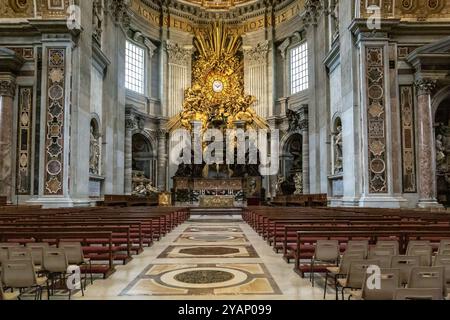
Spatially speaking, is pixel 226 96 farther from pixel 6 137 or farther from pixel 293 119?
pixel 6 137

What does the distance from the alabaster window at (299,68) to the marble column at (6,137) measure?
15.3m

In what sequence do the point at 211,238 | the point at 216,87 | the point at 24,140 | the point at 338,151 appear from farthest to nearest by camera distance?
1. the point at 216,87
2. the point at 338,151
3. the point at 24,140
4. the point at 211,238

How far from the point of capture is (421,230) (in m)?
5.69

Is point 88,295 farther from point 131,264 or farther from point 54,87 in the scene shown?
point 54,87

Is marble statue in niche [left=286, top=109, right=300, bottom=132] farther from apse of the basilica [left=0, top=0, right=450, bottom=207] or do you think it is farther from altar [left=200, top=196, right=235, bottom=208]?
altar [left=200, top=196, right=235, bottom=208]

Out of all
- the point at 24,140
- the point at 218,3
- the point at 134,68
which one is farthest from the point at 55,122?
the point at 218,3

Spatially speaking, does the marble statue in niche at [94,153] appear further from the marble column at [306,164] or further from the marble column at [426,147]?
the marble column at [426,147]

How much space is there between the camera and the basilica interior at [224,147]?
4.96 metres

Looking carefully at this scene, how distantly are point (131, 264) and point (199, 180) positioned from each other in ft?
62.2

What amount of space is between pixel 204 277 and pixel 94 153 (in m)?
13.0

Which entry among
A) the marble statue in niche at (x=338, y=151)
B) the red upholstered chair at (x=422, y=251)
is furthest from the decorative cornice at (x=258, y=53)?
the red upholstered chair at (x=422, y=251)

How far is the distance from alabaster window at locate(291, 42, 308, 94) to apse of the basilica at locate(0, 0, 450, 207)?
0.07 metres

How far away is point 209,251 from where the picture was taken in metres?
7.39

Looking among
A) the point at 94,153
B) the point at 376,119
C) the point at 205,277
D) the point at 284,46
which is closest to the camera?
the point at 205,277
